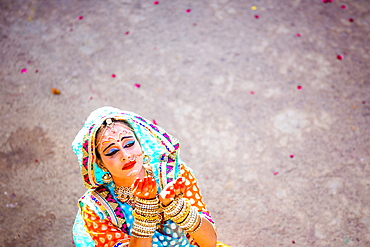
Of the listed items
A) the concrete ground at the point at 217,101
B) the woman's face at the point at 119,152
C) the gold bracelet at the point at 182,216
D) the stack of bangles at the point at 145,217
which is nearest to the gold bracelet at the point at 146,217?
the stack of bangles at the point at 145,217

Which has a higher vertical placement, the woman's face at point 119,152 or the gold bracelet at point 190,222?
the woman's face at point 119,152

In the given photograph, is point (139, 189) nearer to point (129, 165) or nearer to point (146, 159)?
point (129, 165)

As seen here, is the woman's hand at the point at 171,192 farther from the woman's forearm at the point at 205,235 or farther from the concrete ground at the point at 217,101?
the concrete ground at the point at 217,101

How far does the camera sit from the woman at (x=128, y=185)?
7.07 feet

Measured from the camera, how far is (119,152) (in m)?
2.27

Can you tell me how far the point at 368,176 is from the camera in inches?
151

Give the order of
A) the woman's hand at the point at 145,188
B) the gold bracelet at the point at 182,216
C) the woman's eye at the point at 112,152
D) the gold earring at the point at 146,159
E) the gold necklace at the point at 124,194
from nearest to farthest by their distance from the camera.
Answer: the woman's hand at the point at 145,188
the gold bracelet at the point at 182,216
the woman's eye at the point at 112,152
the gold necklace at the point at 124,194
the gold earring at the point at 146,159

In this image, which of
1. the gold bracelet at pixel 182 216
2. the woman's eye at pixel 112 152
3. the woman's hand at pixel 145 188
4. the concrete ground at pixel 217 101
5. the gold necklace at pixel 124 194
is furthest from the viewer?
the concrete ground at pixel 217 101

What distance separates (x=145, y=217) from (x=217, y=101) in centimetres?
258

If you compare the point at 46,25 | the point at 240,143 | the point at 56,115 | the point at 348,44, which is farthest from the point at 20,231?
the point at 348,44

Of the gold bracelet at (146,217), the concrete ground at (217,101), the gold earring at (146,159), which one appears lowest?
the concrete ground at (217,101)

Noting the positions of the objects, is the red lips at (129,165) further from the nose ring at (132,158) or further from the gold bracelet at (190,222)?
the gold bracelet at (190,222)

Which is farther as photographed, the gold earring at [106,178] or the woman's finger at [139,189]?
the gold earring at [106,178]

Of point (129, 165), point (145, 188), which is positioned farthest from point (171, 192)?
point (129, 165)
